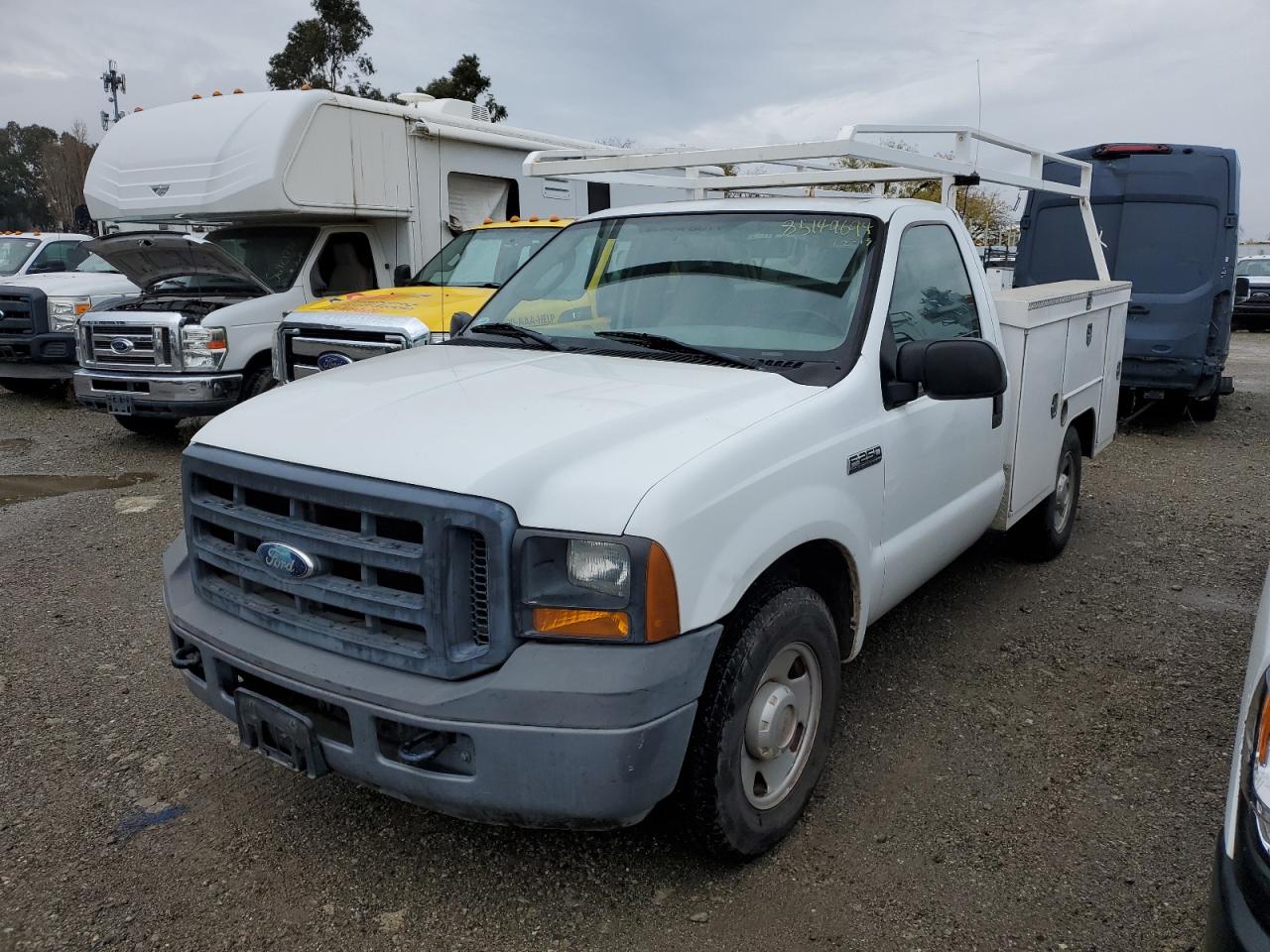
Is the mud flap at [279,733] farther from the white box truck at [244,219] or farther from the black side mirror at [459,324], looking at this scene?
the white box truck at [244,219]

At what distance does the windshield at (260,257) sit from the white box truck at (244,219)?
0.01 metres

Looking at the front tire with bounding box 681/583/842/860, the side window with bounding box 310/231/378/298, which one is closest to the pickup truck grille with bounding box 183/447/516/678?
the front tire with bounding box 681/583/842/860

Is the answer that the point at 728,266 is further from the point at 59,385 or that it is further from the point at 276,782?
the point at 59,385

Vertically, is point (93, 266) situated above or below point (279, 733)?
above

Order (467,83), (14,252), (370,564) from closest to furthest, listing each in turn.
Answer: (370,564) → (14,252) → (467,83)

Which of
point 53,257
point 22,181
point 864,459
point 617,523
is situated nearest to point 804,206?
point 864,459

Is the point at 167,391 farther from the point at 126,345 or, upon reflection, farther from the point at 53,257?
the point at 53,257

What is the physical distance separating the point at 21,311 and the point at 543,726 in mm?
10978

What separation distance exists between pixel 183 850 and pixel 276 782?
423mm

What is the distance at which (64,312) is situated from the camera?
11000 millimetres

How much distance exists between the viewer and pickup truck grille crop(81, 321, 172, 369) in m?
8.29

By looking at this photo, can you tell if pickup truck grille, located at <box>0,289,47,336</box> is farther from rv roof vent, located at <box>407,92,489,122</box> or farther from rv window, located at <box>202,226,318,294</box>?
rv roof vent, located at <box>407,92,489,122</box>

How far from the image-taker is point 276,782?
3.49 m

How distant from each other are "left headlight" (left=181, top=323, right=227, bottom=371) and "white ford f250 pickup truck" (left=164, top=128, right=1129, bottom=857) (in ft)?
16.2
